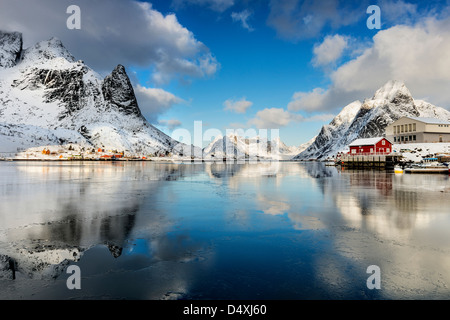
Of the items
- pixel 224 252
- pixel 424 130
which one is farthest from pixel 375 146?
pixel 224 252

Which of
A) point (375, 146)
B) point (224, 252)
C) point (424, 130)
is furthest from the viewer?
point (424, 130)

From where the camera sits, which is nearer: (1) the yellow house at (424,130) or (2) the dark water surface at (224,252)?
(2) the dark water surface at (224,252)

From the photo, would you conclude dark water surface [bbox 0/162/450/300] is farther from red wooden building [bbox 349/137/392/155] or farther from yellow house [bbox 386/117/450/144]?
yellow house [bbox 386/117/450/144]

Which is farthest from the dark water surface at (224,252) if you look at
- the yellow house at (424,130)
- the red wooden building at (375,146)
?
the yellow house at (424,130)

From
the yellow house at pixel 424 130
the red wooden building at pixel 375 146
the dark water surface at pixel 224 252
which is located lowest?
the dark water surface at pixel 224 252

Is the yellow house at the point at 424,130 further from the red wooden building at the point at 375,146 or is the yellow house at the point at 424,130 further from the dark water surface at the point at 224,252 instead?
Result: the dark water surface at the point at 224,252

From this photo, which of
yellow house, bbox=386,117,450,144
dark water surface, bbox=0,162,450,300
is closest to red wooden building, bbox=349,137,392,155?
yellow house, bbox=386,117,450,144

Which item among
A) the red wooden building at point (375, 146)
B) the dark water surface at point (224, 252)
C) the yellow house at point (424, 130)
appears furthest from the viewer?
the yellow house at point (424, 130)

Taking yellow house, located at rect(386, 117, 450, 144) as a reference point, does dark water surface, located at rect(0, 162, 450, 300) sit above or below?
below

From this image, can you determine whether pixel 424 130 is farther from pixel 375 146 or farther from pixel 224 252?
pixel 224 252

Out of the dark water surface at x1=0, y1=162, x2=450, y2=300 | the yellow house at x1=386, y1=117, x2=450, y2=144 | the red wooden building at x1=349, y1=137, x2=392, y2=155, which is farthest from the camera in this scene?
the yellow house at x1=386, y1=117, x2=450, y2=144

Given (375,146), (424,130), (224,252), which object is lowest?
(224,252)
